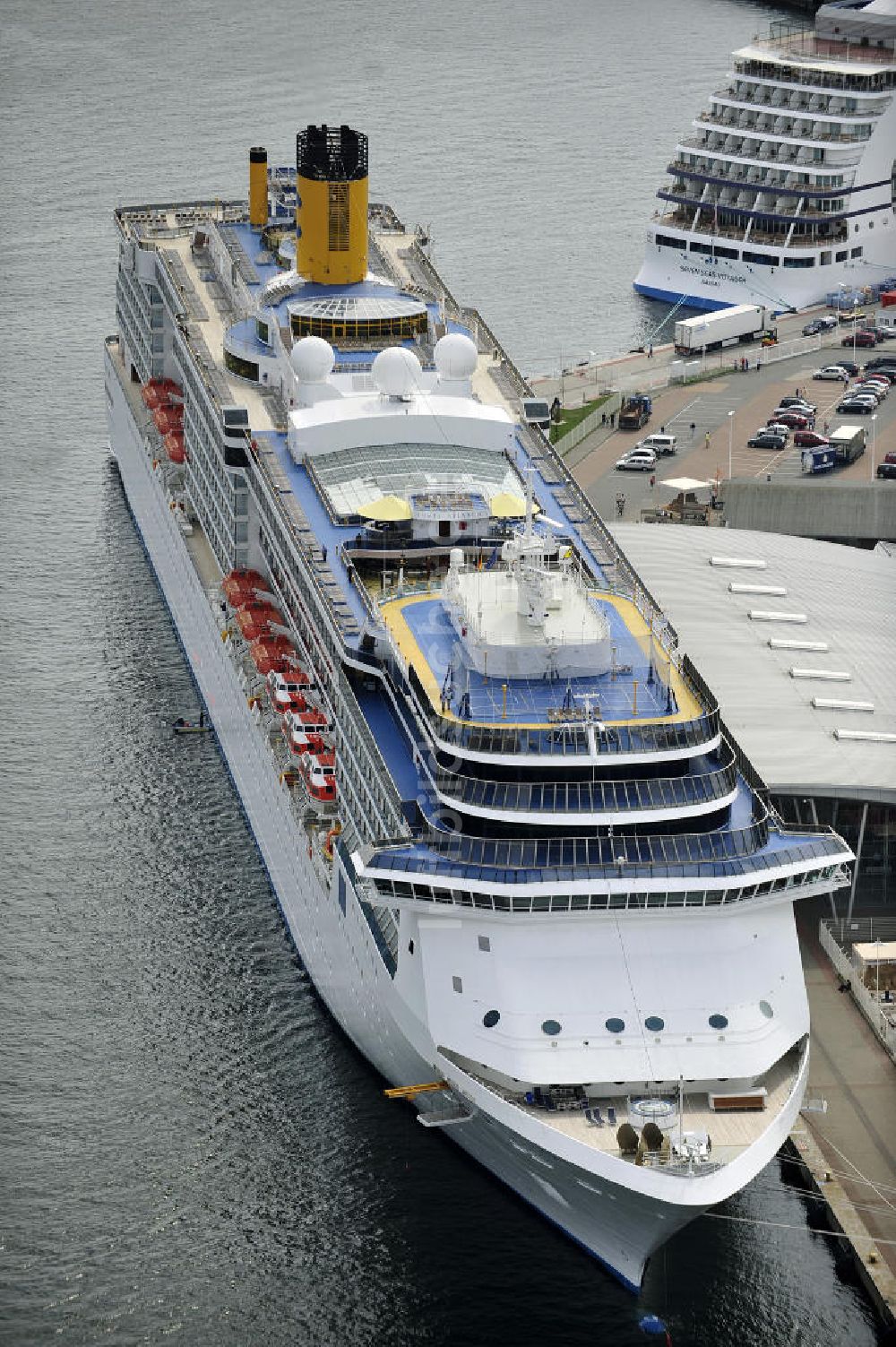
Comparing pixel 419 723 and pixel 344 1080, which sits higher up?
pixel 419 723

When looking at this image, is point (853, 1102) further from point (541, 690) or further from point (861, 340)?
point (861, 340)

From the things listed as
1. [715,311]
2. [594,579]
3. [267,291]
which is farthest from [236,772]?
[715,311]

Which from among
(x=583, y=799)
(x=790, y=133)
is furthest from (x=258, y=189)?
(x=583, y=799)

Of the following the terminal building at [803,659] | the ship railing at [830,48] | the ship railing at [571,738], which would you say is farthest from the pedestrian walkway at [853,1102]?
the ship railing at [830,48]

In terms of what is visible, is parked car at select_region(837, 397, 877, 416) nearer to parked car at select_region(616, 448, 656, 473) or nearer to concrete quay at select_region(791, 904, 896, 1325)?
parked car at select_region(616, 448, 656, 473)

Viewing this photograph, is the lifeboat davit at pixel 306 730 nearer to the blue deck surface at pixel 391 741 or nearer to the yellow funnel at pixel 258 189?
the blue deck surface at pixel 391 741

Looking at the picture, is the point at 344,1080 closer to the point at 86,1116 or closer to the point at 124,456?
the point at 86,1116
